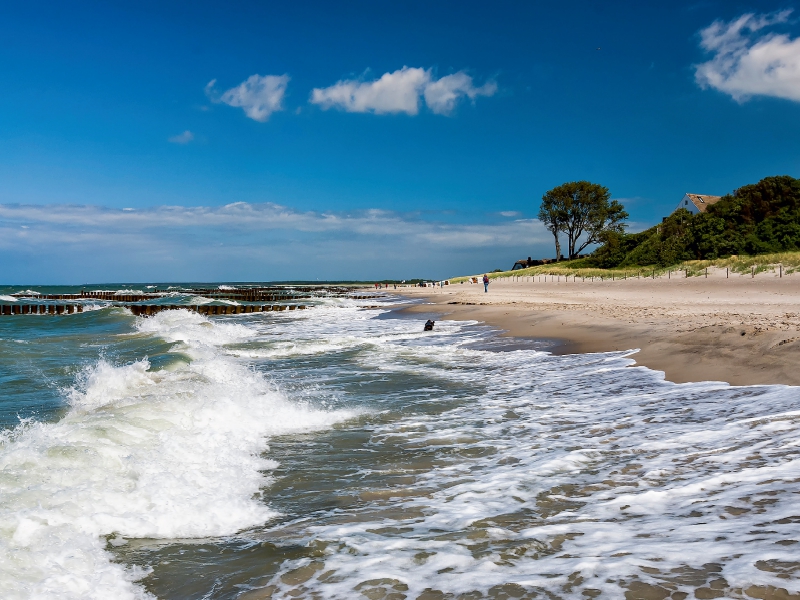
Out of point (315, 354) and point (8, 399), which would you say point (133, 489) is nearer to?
point (8, 399)

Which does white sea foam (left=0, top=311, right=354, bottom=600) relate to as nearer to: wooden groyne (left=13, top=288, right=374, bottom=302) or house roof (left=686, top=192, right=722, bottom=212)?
wooden groyne (left=13, top=288, right=374, bottom=302)

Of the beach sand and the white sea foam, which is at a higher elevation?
the beach sand

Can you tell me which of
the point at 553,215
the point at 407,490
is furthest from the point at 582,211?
the point at 407,490

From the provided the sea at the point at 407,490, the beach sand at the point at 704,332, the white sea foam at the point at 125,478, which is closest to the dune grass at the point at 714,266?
the beach sand at the point at 704,332

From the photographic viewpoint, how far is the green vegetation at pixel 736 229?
Result: 37.1 m

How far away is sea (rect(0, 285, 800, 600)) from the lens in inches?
119

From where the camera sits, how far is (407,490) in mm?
4574

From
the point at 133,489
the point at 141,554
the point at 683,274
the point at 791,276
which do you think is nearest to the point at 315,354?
the point at 133,489

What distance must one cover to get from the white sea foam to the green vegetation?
3874cm

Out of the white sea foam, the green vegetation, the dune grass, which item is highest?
the green vegetation

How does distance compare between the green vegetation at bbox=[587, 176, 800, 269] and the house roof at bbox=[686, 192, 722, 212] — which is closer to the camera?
the green vegetation at bbox=[587, 176, 800, 269]

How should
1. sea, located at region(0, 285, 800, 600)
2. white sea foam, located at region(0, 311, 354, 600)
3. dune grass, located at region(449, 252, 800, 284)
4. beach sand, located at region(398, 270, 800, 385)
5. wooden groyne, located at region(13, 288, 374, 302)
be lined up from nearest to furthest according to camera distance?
sea, located at region(0, 285, 800, 600) < white sea foam, located at region(0, 311, 354, 600) < beach sand, located at region(398, 270, 800, 385) < dune grass, located at region(449, 252, 800, 284) < wooden groyne, located at region(13, 288, 374, 302)

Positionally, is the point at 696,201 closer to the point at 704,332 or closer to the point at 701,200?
the point at 701,200

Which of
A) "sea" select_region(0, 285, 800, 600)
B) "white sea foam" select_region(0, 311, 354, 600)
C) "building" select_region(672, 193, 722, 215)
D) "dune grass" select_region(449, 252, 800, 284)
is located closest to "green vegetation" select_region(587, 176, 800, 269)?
"dune grass" select_region(449, 252, 800, 284)
